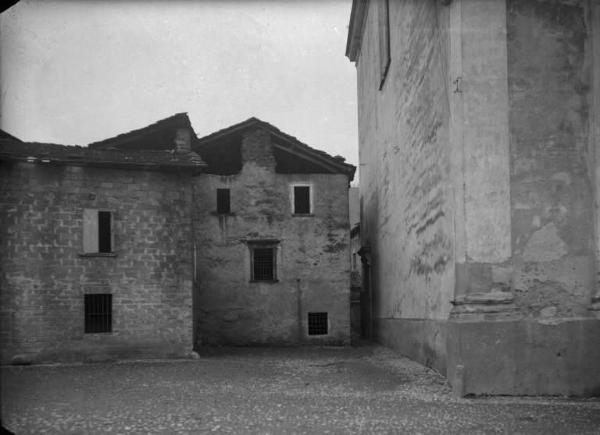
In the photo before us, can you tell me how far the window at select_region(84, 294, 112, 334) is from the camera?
46.3ft

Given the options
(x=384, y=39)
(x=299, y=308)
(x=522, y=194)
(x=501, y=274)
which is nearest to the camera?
(x=501, y=274)

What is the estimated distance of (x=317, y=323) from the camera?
1897cm

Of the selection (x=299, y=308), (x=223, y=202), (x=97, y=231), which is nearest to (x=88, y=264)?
(x=97, y=231)

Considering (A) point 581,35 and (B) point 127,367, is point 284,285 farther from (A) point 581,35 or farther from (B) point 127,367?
(A) point 581,35

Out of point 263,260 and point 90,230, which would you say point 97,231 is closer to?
point 90,230

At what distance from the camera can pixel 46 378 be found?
10.9m

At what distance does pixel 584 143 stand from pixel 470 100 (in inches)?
68.7

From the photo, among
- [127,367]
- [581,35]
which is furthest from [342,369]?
[581,35]

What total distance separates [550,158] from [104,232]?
1082 cm

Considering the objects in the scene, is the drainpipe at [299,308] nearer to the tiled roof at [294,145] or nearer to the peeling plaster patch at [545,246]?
the tiled roof at [294,145]

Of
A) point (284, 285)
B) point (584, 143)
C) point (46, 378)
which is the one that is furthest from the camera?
point (284, 285)

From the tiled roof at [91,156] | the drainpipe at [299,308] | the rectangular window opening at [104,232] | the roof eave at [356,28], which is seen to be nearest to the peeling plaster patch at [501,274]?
the tiled roof at [91,156]

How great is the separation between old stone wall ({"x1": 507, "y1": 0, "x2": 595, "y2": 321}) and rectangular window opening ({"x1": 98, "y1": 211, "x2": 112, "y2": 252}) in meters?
10.3

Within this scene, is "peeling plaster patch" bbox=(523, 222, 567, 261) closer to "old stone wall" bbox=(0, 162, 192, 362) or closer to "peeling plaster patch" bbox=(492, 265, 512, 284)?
"peeling plaster patch" bbox=(492, 265, 512, 284)
